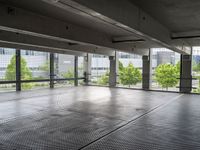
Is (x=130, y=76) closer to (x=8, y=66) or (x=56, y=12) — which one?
(x=8, y=66)

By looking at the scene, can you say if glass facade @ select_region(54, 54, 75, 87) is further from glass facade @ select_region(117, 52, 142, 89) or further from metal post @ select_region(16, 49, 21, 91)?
glass facade @ select_region(117, 52, 142, 89)

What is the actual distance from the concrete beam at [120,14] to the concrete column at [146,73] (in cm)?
649

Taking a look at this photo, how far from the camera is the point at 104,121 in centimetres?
519

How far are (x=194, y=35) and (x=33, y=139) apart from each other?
6.15 m

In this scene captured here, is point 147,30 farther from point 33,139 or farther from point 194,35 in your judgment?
point 33,139

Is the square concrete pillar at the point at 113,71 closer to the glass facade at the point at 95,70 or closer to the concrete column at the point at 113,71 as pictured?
the concrete column at the point at 113,71

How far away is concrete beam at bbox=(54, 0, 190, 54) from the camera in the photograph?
3.09 meters

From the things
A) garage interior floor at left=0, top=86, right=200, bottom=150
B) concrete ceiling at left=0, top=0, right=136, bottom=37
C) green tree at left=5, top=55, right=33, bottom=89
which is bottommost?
garage interior floor at left=0, top=86, right=200, bottom=150

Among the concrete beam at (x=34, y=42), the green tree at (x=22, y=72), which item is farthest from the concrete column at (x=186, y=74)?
the green tree at (x=22, y=72)

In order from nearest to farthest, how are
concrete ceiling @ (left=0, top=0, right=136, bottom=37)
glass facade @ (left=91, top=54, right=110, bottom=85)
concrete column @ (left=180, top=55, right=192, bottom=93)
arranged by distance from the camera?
concrete ceiling @ (left=0, top=0, right=136, bottom=37)
concrete column @ (left=180, top=55, right=192, bottom=93)
glass facade @ (left=91, top=54, right=110, bottom=85)

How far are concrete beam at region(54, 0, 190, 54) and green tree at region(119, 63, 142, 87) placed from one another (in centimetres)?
806

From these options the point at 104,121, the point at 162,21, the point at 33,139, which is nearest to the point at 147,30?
the point at 162,21

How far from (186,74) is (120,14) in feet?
27.6

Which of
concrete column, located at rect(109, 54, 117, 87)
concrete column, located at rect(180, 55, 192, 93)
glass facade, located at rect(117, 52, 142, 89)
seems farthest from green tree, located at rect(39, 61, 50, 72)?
concrete column, located at rect(180, 55, 192, 93)
